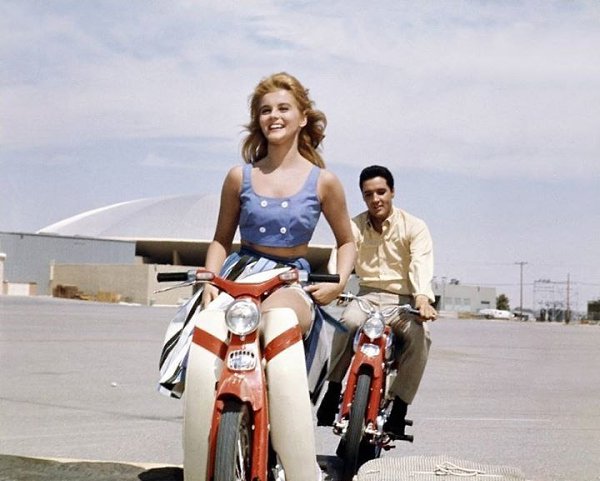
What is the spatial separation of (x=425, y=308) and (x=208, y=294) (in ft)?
5.45

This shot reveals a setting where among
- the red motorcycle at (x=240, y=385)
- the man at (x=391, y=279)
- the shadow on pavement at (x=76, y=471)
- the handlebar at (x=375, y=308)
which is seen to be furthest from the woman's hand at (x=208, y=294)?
the man at (x=391, y=279)

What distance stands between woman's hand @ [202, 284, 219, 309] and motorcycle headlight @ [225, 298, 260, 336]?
0.46 m

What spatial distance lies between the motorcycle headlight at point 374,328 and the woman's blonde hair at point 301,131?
1.17 meters

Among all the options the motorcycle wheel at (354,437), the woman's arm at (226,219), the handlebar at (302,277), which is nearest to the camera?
the handlebar at (302,277)

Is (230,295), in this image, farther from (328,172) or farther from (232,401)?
(328,172)

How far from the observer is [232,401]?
4.02m

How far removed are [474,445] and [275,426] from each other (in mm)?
3764

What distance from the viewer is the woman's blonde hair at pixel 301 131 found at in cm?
484

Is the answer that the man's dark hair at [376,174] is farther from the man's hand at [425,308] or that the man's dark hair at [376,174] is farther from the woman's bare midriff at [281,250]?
the woman's bare midriff at [281,250]

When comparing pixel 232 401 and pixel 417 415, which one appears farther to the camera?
pixel 417 415

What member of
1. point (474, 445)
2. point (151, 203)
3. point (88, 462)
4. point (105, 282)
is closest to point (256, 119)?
point (88, 462)

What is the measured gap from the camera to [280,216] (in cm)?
469

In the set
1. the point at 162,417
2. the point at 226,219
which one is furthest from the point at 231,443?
the point at 162,417

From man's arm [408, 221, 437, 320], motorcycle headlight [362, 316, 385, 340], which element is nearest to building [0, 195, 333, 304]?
man's arm [408, 221, 437, 320]
